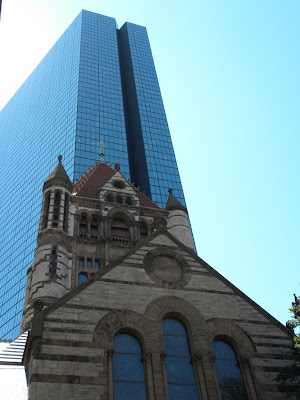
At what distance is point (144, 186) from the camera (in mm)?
88188

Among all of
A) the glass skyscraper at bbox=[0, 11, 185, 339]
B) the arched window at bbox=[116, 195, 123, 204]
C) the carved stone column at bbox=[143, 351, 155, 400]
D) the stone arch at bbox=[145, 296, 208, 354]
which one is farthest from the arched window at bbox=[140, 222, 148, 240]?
the glass skyscraper at bbox=[0, 11, 185, 339]

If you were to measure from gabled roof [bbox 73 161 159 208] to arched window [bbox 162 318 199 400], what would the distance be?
24.4m

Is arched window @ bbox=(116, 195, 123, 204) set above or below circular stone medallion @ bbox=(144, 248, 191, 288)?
above

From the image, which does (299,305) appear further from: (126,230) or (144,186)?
(144,186)

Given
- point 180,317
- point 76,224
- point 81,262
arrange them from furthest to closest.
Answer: point 76,224 → point 81,262 → point 180,317

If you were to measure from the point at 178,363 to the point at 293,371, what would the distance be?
4.50 m

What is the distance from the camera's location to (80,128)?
88062 millimetres

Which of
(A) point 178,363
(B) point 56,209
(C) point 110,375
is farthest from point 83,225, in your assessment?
(C) point 110,375

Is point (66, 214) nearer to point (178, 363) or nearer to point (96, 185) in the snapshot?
point (96, 185)

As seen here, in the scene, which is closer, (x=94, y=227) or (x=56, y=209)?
(x=56, y=209)

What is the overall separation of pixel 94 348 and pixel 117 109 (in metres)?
87.4

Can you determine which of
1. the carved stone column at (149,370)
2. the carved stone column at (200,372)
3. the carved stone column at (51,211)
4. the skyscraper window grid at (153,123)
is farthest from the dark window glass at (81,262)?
the skyscraper window grid at (153,123)

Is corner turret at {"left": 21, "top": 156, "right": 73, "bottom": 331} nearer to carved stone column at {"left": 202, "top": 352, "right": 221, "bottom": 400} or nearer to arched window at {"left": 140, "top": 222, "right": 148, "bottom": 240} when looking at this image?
arched window at {"left": 140, "top": 222, "right": 148, "bottom": 240}

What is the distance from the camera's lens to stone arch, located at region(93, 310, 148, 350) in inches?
651
